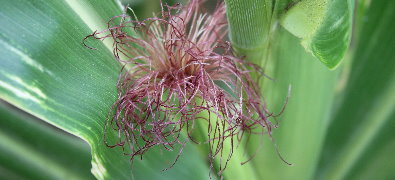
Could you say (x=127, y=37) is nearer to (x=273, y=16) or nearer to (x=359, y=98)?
(x=273, y=16)

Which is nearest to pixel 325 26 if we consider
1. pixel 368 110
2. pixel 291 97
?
pixel 291 97

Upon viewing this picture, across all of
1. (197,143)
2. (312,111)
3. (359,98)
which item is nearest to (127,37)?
(197,143)

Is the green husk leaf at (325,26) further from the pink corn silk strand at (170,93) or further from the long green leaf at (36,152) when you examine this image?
the long green leaf at (36,152)

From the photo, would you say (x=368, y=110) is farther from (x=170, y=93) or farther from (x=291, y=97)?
(x=170, y=93)

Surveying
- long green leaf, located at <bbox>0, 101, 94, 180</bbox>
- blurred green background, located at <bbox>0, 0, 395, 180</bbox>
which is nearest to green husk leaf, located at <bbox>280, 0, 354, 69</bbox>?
blurred green background, located at <bbox>0, 0, 395, 180</bbox>

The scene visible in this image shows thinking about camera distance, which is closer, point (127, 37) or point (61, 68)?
point (61, 68)
